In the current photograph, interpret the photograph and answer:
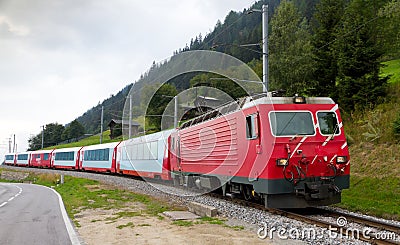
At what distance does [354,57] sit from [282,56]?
6845 mm

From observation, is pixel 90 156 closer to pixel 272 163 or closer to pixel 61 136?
pixel 272 163

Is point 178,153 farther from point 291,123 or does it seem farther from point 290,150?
point 290,150

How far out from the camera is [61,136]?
10906 centimetres

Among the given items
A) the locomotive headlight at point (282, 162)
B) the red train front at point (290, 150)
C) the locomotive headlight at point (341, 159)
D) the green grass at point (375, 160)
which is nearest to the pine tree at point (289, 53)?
the green grass at point (375, 160)

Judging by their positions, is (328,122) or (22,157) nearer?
(328,122)

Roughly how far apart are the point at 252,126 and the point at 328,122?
200cm

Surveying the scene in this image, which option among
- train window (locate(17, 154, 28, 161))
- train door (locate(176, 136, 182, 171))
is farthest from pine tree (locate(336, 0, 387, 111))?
train window (locate(17, 154, 28, 161))

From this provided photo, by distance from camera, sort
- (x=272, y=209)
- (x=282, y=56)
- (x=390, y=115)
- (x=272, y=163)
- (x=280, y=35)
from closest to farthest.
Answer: (x=272, y=163) → (x=272, y=209) → (x=390, y=115) → (x=282, y=56) → (x=280, y=35)

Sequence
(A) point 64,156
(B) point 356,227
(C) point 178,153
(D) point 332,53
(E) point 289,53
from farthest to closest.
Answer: (A) point 64,156 → (E) point 289,53 → (D) point 332,53 → (C) point 178,153 → (B) point 356,227

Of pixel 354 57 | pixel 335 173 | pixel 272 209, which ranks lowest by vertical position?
pixel 272 209

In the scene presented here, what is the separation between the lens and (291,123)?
33.3 feet

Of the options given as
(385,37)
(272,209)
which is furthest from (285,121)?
(385,37)

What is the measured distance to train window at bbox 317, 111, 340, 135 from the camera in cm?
1032

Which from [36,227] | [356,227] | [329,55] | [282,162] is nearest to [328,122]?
[282,162]
